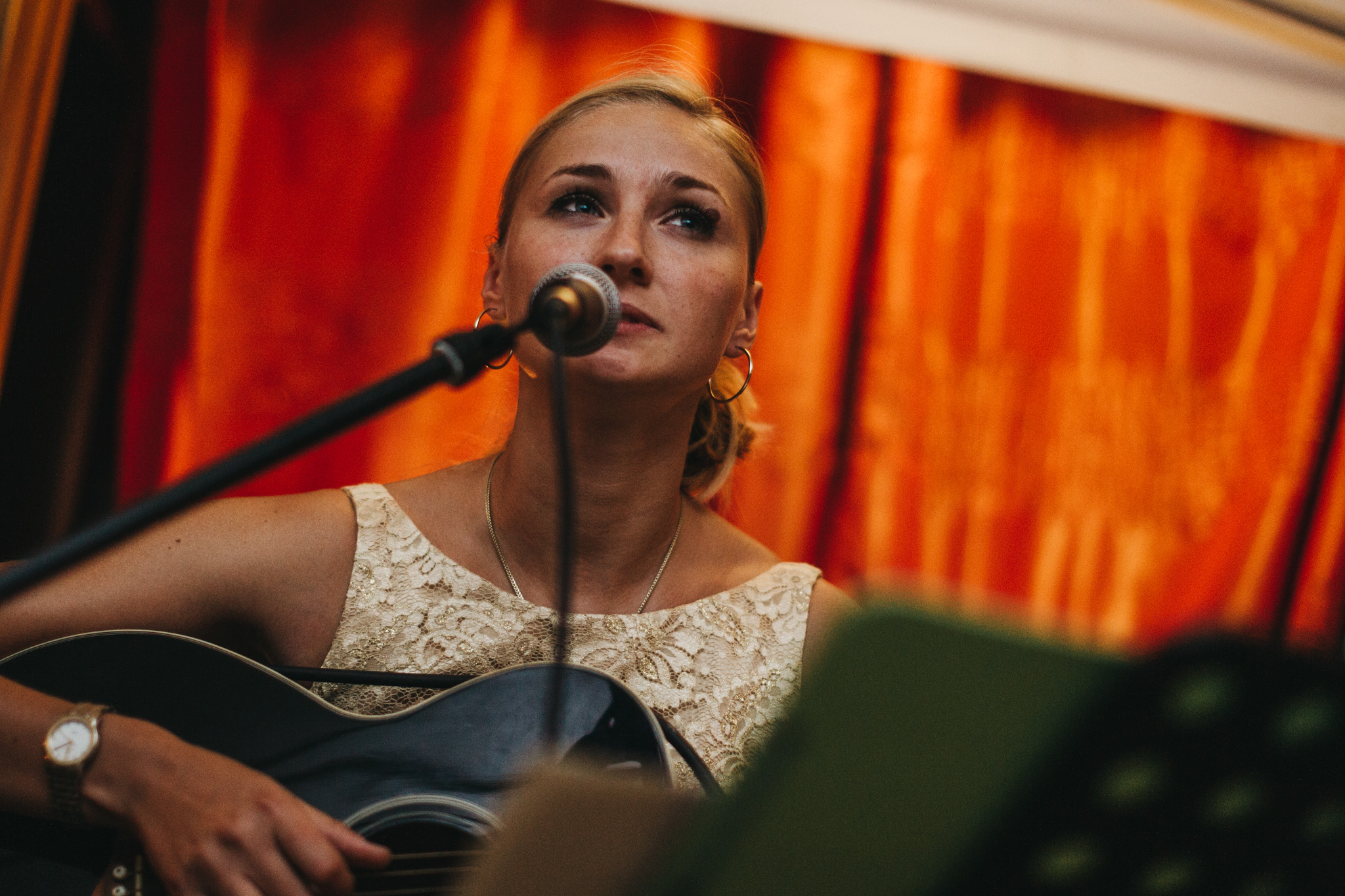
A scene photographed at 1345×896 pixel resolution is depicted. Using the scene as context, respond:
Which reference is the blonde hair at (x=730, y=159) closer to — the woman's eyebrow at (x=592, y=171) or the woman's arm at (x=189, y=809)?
the woman's eyebrow at (x=592, y=171)

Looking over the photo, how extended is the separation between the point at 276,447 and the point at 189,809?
1.33 ft

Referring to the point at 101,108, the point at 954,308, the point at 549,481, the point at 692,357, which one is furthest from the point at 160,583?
the point at 954,308

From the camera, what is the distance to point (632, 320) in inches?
47.5

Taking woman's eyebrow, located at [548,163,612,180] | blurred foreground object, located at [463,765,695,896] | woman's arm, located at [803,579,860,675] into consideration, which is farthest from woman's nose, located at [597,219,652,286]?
blurred foreground object, located at [463,765,695,896]

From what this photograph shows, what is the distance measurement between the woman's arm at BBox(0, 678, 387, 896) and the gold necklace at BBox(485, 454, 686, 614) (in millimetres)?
534

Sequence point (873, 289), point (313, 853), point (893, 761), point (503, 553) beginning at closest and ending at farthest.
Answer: point (893, 761)
point (313, 853)
point (503, 553)
point (873, 289)

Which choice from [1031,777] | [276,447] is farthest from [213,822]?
[1031,777]

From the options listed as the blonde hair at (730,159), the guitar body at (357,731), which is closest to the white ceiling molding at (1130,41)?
the blonde hair at (730,159)

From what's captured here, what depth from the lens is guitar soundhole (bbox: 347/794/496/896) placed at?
2.61 feet

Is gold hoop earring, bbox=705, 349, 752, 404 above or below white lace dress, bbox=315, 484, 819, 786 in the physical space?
above

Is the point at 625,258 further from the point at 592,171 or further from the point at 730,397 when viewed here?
the point at 730,397

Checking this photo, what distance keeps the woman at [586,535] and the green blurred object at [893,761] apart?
0.87m

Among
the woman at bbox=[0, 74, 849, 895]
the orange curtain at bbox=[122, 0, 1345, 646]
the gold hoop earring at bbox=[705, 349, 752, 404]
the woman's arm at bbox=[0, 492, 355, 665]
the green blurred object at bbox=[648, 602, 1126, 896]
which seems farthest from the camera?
the orange curtain at bbox=[122, 0, 1345, 646]

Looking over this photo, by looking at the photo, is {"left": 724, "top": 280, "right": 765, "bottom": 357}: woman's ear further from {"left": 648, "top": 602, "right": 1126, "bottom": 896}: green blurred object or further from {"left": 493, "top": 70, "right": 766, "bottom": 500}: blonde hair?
{"left": 648, "top": 602, "right": 1126, "bottom": 896}: green blurred object
